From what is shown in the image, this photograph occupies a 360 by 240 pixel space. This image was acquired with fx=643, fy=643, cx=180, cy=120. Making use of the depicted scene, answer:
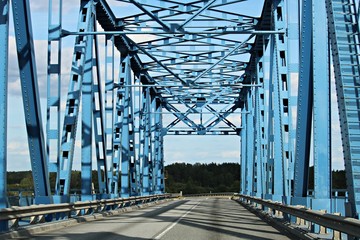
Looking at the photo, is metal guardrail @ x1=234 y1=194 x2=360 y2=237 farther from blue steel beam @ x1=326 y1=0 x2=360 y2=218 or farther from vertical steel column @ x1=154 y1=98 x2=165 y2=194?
vertical steel column @ x1=154 y1=98 x2=165 y2=194

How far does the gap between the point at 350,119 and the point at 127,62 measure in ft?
96.8

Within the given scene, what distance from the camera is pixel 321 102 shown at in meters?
13.3

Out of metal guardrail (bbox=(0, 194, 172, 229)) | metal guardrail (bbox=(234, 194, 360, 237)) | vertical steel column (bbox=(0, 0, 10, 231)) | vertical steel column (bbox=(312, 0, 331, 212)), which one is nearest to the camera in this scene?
metal guardrail (bbox=(234, 194, 360, 237))

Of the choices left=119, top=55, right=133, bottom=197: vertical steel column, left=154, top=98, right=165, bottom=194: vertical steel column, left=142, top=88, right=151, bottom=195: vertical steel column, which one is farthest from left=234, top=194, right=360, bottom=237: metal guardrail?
left=154, top=98, right=165, bottom=194: vertical steel column

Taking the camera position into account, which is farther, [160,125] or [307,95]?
[160,125]

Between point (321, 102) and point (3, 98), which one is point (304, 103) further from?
point (3, 98)

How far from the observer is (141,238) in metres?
13.9

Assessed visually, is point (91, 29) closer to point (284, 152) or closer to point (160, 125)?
point (284, 152)

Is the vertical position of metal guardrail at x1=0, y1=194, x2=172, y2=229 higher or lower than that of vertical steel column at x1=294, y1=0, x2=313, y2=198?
lower

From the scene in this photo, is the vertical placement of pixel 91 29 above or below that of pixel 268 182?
above

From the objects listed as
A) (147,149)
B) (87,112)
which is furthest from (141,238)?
(147,149)

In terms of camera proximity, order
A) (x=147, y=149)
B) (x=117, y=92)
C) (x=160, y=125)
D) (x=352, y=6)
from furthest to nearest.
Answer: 1. (x=160, y=125)
2. (x=147, y=149)
3. (x=117, y=92)
4. (x=352, y=6)

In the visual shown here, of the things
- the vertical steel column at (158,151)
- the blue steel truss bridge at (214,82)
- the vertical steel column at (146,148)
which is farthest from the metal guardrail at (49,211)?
the vertical steel column at (158,151)

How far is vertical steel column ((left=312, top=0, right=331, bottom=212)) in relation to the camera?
13.1 metres
